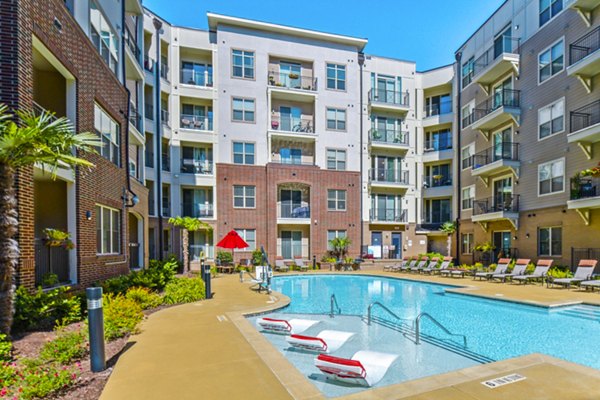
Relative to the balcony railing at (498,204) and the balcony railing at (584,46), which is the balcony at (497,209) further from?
the balcony railing at (584,46)

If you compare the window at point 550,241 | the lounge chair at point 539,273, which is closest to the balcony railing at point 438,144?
the window at point 550,241

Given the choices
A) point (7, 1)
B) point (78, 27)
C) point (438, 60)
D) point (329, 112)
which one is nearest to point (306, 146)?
point (329, 112)

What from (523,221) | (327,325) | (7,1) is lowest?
(327,325)

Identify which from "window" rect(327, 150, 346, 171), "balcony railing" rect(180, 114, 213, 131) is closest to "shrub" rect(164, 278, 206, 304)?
"balcony railing" rect(180, 114, 213, 131)

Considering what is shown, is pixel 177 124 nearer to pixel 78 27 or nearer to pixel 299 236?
pixel 299 236

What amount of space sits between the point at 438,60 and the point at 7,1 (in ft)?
96.7

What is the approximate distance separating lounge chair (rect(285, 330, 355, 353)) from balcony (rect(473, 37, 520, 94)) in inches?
805

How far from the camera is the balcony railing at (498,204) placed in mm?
20281

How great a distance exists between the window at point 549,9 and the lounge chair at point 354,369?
68.8ft

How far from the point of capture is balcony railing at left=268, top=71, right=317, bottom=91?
86.4ft

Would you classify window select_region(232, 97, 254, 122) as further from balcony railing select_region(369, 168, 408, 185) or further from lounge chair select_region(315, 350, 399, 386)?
lounge chair select_region(315, 350, 399, 386)

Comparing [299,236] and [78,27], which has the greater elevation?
[78,27]

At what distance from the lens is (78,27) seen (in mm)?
9484

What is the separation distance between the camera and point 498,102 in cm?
2153
